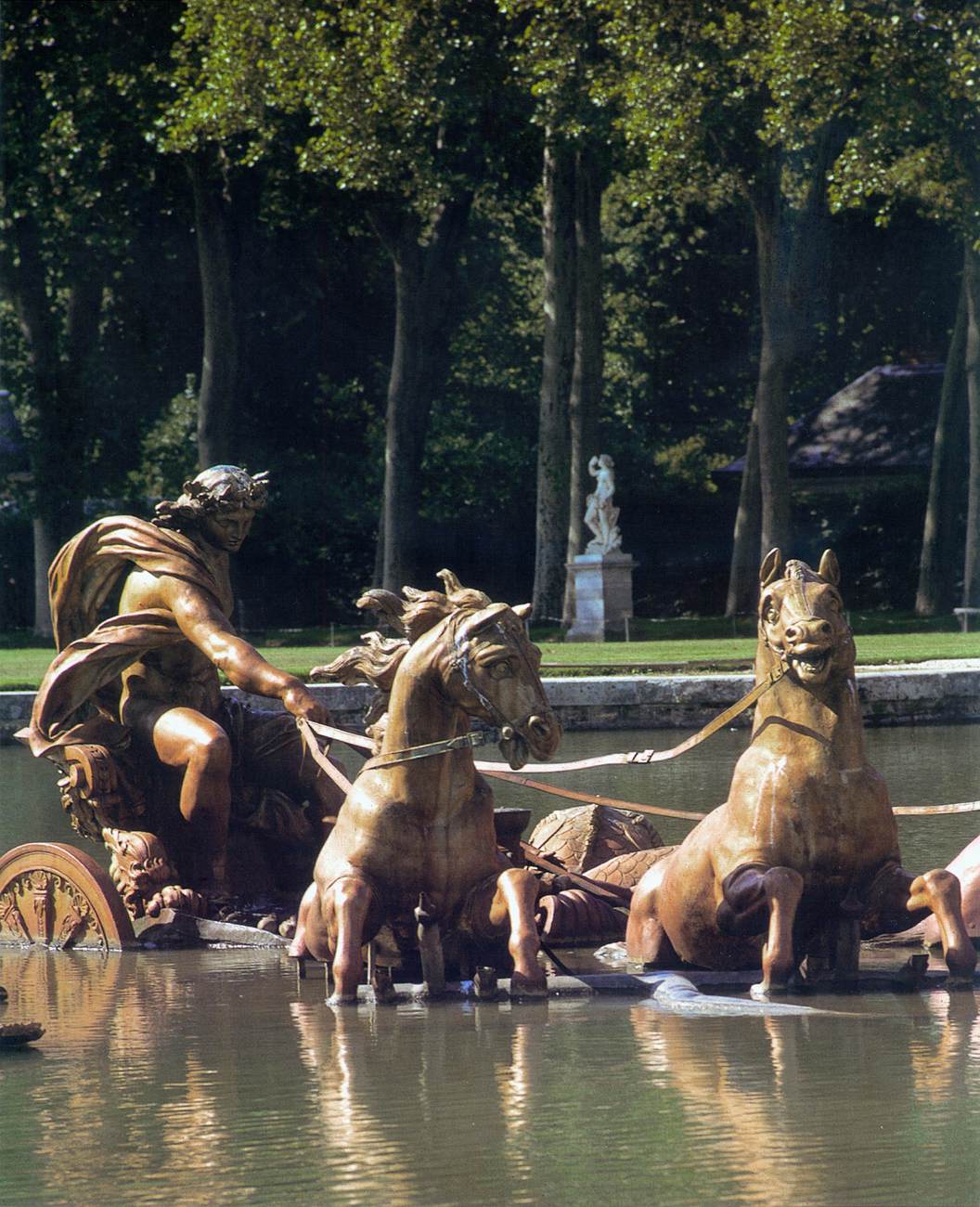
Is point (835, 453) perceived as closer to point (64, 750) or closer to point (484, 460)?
point (484, 460)

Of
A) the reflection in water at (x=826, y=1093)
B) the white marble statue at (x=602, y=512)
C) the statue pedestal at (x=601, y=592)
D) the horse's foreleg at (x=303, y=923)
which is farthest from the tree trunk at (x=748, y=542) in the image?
the reflection in water at (x=826, y=1093)

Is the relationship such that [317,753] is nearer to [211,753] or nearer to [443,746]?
[211,753]

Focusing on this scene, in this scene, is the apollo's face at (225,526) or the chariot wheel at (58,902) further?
the apollo's face at (225,526)

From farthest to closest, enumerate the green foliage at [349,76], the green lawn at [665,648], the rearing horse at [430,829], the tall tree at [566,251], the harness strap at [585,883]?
the green foliage at [349,76], the tall tree at [566,251], the green lawn at [665,648], the harness strap at [585,883], the rearing horse at [430,829]

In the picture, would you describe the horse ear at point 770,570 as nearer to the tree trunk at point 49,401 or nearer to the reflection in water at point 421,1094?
the reflection in water at point 421,1094

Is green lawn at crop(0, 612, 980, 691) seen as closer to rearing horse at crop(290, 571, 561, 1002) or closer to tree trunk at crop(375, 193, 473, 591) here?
tree trunk at crop(375, 193, 473, 591)

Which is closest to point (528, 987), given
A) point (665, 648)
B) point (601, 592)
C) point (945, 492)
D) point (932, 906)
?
point (932, 906)

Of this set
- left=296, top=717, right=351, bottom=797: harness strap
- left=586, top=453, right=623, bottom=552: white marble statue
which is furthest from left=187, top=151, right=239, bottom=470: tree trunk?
left=296, top=717, right=351, bottom=797: harness strap

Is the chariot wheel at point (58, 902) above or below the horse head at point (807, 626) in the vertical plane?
below

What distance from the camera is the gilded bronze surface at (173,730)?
8.88m

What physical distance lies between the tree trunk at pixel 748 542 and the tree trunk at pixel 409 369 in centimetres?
537

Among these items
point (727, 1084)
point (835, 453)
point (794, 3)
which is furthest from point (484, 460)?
point (727, 1084)

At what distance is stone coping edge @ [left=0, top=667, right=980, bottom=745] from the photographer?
20609mm

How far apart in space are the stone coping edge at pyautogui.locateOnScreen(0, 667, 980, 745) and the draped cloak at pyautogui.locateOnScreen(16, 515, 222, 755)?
1126 cm
